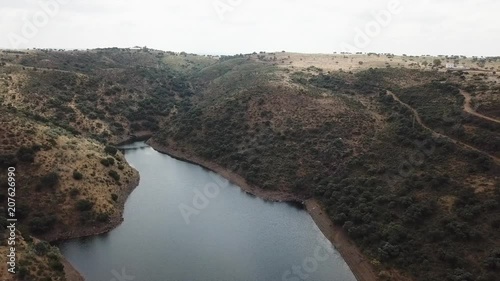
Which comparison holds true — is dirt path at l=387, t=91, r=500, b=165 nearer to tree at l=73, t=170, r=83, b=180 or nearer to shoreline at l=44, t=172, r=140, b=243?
shoreline at l=44, t=172, r=140, b=243

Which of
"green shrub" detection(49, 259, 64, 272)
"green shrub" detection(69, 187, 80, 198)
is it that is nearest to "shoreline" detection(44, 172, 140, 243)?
"green shrub" detection(69, 187, 80, 198)

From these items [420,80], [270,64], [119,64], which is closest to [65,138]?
Answer: [420,80]

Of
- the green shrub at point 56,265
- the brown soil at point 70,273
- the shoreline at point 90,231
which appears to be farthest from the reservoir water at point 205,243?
the green shrub at point 56,265

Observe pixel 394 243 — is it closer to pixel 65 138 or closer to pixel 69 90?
pixel 65 138

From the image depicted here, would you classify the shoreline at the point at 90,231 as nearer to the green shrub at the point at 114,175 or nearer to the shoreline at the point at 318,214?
the green shrub at the point at 114,175

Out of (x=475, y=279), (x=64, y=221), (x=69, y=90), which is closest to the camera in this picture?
(x=475, y=279)

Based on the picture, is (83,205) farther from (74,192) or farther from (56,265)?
(56,265)

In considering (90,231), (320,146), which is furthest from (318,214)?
(90,231)

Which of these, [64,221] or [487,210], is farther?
[64,221]
